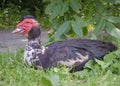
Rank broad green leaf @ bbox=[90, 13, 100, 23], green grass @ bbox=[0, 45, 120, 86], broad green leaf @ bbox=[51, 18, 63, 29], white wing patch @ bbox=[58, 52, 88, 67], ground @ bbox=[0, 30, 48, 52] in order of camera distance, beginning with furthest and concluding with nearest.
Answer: ground @ bbox=[0, 30, 48, 52]
broad green leaf @ bbox=[51, 18, 63, 29]
broad green leaf @ bbox=[90, 13, 100, 23]
white wing patch @ bbox=[58, 52, 88, 67]
green grass @ bbox=[0, 45, 120, 86]

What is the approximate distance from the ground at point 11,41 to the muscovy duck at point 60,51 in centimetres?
146

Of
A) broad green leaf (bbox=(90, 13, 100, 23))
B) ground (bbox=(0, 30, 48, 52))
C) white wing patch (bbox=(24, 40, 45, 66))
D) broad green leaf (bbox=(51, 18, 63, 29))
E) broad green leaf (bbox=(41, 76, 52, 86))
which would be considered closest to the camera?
broad green leaf (bbox=(41, 76, 52, 86))

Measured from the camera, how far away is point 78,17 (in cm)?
434

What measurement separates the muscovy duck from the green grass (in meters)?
0.08

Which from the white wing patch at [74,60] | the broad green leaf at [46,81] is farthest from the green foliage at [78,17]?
the broad green leaf at [46,81]

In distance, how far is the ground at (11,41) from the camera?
598cm

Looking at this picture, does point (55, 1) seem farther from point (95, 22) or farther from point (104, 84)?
point (104, 84)

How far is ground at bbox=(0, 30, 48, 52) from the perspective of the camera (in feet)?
19.6

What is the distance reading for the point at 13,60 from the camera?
15.2 ft

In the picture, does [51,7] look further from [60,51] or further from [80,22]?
Answer: [60,51]

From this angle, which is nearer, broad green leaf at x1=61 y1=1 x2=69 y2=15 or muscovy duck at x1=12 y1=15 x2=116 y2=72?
muscovy duck at x1=12 y1=15 x2=116 y2=72

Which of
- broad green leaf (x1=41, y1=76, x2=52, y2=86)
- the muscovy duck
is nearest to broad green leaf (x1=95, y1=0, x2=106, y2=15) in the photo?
the muscovy duck

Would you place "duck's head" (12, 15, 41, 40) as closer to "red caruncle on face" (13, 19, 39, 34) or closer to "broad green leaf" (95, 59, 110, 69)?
"red caruncle on face" (13, 19, 39, 34)

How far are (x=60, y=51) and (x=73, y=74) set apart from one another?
0.32 metres
